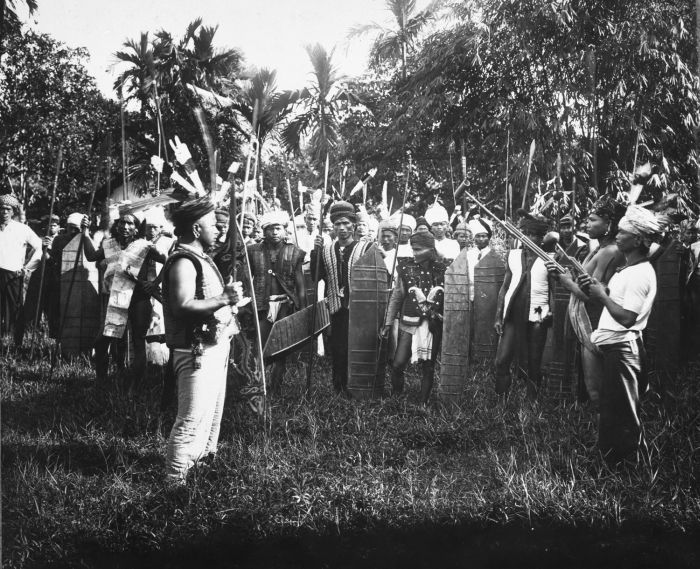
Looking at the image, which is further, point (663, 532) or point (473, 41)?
point (473, 41)

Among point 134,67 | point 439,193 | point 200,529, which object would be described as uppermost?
point 134,67

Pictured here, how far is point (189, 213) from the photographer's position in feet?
13.3

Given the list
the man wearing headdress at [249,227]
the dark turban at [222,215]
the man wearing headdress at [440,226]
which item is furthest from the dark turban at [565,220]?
the dark turban at [222,215]

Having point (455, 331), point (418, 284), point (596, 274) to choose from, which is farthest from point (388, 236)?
point (596, 274)

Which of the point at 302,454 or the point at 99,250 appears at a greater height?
the point at 99,250

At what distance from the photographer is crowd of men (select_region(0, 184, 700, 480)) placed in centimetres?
407

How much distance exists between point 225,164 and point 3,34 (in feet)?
6.15

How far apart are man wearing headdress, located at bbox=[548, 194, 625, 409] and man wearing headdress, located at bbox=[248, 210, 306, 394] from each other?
266 cm

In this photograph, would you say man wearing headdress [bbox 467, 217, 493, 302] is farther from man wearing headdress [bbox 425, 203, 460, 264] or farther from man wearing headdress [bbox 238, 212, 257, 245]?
man wearing headdress [bbox 238, 212, 257, 245]

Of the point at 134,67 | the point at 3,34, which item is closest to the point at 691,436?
the point at 134,67

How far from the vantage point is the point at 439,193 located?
7.52 m

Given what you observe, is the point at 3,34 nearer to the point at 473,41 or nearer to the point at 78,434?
the point at 78,434

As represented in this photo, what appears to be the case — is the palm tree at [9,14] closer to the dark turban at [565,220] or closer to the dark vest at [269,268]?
the dark vest at [269,268]

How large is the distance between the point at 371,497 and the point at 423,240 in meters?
2.61
